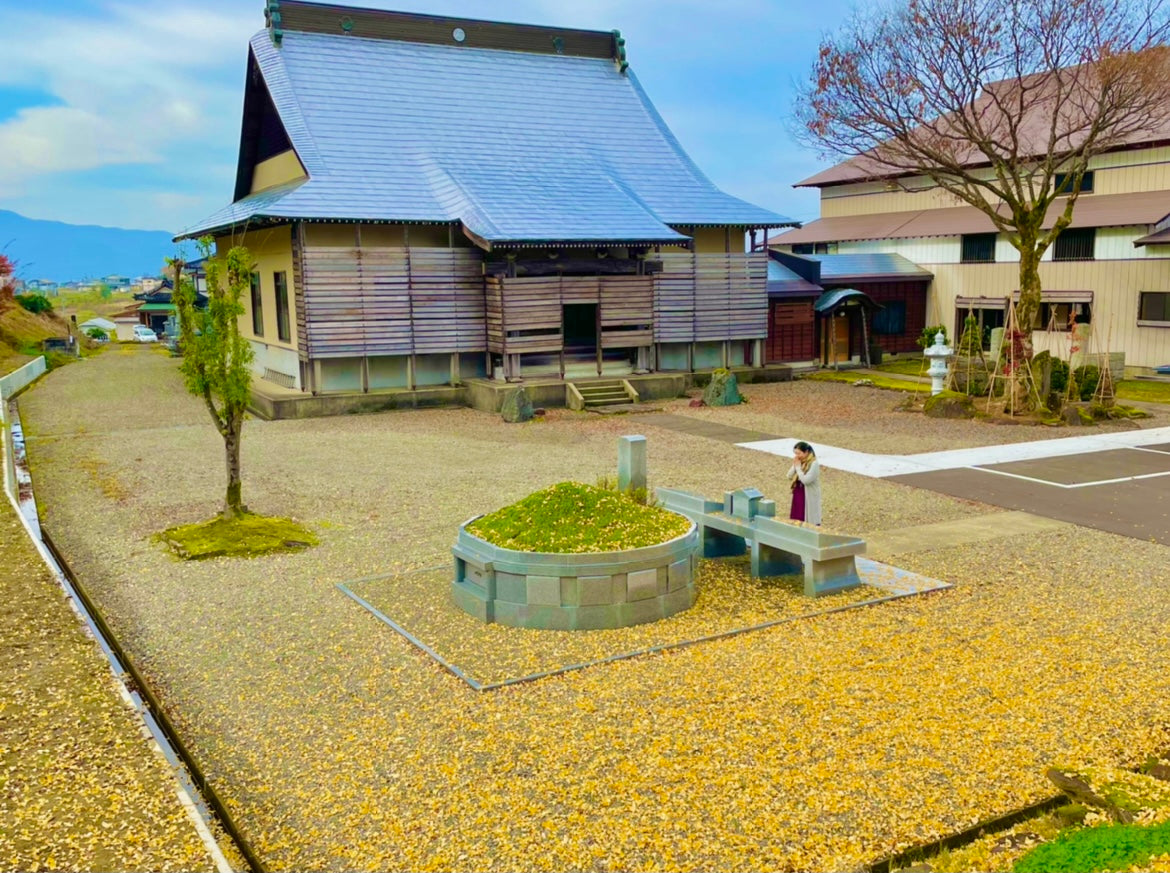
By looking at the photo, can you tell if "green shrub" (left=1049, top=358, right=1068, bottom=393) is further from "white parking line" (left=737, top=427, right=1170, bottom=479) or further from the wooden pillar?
the wooden pillar

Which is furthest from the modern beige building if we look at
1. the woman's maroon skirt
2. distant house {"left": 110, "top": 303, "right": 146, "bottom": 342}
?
distant house {"left": 110, "top": 303, "right": 146, "bottom": 342}

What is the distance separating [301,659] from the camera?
7.91 m

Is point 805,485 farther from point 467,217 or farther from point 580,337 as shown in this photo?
point 580,337

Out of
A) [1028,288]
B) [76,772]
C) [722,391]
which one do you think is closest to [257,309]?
→ [722,391]

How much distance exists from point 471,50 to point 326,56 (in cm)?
442

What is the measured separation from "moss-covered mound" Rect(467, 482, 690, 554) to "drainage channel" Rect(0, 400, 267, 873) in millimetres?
3054

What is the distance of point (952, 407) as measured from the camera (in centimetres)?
2109

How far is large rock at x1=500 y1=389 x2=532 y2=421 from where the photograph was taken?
21.4 metres

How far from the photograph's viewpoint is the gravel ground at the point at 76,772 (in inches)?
192

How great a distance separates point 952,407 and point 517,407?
939 cm

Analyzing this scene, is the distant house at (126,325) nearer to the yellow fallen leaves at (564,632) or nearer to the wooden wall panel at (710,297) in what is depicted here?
the wooden wall panel at (710,297)

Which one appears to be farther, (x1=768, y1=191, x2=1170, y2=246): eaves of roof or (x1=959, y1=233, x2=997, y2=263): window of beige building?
(x1=959, y1=233, x2=997, y2=263): window of beige building

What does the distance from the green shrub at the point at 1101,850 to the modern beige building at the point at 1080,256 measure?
19.7 m

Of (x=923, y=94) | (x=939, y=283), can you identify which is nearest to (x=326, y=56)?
(x=923, y=94)
